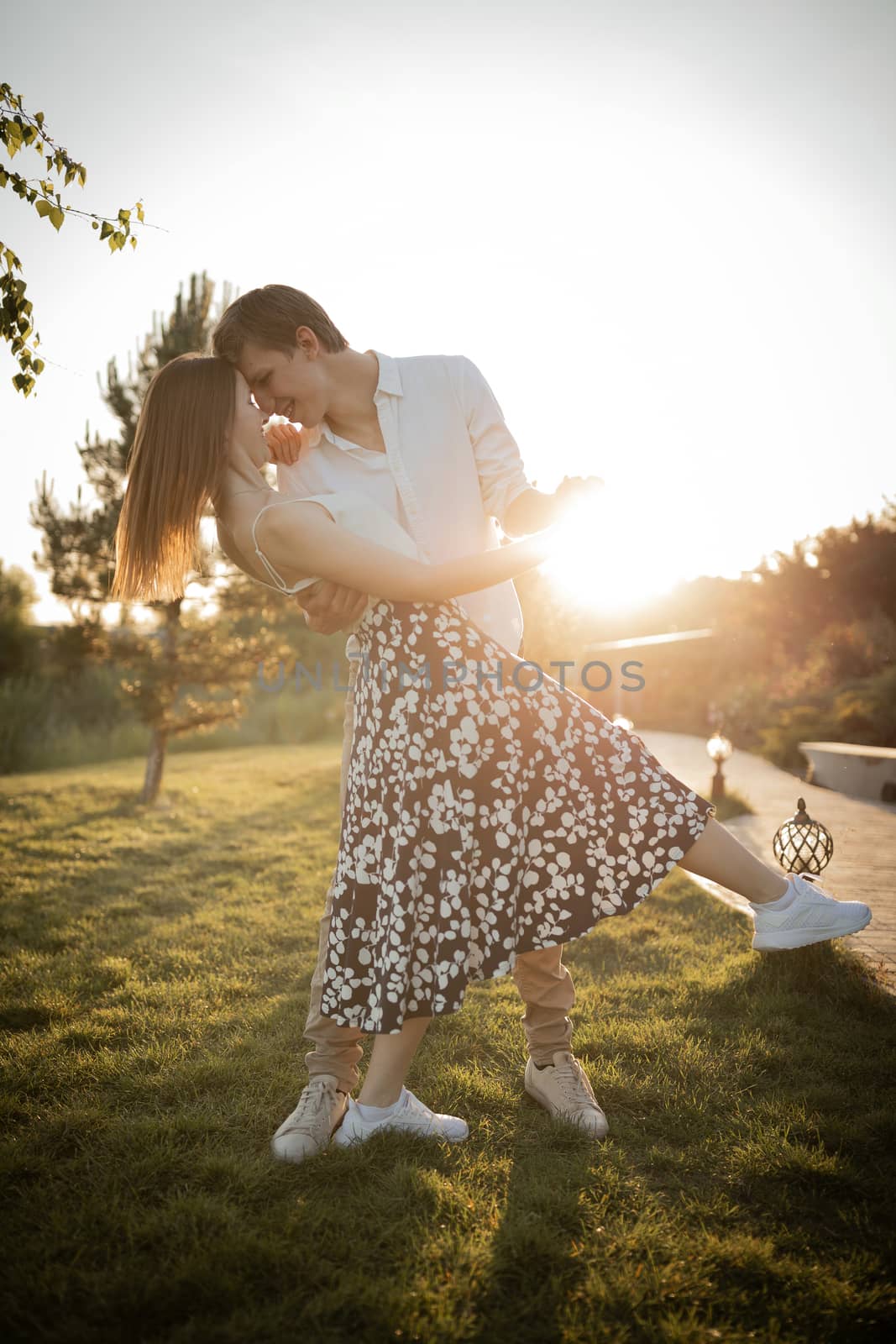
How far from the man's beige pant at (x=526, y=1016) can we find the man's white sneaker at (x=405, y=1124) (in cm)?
11

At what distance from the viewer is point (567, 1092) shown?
2.05m

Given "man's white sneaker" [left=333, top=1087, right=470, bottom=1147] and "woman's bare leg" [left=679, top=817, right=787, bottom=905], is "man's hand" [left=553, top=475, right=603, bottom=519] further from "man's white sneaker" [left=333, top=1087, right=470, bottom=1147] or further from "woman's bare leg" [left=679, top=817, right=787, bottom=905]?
"man's white sneaker" [left=333, top=1087, right=470, bottom=1147]

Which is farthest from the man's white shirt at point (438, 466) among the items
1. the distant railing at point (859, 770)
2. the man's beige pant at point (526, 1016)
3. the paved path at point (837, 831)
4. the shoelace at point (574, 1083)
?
the distant railing at point (859, 770)

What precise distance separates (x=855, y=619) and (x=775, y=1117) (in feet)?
41.7

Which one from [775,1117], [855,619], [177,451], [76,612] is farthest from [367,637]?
[855,619]

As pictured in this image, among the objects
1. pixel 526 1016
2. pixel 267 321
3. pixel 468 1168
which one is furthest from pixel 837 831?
pixel 267 321

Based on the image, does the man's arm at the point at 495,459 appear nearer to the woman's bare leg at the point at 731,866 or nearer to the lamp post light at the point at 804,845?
the woman's bare leg at the point at 731,866

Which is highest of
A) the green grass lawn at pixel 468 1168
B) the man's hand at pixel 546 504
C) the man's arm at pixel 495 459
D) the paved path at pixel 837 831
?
the man's arm at pixel 495 459

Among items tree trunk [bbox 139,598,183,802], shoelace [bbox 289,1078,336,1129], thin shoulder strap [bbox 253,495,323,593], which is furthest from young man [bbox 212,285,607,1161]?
tree trunk [bbox 139,598,183,802]

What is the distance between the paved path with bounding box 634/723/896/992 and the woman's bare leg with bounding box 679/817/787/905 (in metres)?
1.27

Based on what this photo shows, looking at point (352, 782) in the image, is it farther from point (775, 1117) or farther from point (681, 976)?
point (681, 976)

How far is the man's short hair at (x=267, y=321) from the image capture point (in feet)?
6.55

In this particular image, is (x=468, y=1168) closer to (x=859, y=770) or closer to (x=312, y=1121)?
(x=312, y=1121)

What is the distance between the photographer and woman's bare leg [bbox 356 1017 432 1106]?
1864mm
